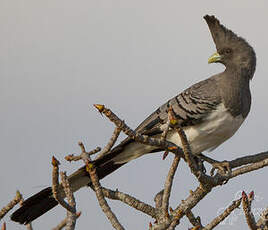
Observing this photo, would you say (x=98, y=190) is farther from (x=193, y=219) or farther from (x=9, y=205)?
(x=193, y=219)

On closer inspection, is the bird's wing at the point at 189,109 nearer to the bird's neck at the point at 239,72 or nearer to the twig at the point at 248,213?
the bird's neck at the point at 239,72

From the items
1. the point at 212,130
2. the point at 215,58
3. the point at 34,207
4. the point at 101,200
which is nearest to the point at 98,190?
the point at 101,200

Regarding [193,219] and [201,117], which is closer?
[193,219]

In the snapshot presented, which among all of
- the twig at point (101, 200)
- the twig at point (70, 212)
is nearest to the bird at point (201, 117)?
the twig at point (101, 200)

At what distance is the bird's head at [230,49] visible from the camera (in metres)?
7.34

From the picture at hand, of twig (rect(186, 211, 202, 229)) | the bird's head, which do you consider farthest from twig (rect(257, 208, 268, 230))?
the bird's head

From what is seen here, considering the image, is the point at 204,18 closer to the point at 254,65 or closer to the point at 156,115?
the point at 254,65

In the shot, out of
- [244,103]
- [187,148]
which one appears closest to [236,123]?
[244,103]

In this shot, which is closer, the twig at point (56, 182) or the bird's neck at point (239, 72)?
the twig at point (56, 182)

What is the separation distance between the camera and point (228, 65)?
24.1 feet

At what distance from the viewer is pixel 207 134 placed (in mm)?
6512

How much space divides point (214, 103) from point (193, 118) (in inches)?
13.0

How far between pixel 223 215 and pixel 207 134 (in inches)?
101

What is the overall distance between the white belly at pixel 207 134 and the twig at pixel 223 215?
7.82 ft
